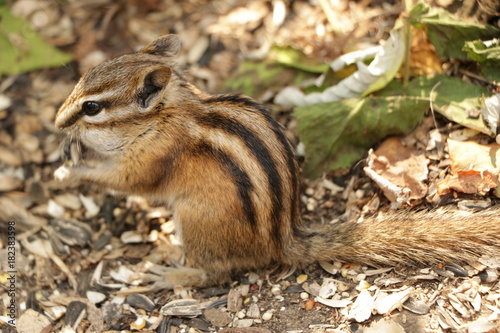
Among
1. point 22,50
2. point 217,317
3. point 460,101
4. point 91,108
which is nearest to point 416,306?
point 217,317

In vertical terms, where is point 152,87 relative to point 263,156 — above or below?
above

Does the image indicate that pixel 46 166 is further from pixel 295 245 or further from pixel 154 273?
pixel 295 245

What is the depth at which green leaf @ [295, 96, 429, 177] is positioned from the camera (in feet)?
14.4

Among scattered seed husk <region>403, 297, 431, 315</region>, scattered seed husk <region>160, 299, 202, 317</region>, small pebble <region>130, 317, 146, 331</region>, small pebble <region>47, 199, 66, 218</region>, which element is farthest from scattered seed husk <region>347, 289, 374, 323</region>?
small pebble <region>47, 199, 66, 218</region>

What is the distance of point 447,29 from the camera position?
4262 millimetres

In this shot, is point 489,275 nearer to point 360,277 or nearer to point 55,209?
point 360,277

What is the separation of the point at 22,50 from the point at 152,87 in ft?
7.85

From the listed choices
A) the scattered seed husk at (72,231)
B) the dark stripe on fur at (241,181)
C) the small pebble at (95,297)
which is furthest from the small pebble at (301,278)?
the scattered seed husk at (72,231)

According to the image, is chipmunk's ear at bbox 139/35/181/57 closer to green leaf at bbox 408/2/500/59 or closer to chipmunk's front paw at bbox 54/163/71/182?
chipmunk's front paw at bbox 54/163/71/182

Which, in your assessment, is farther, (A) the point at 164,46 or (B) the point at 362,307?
(A) the point at 164,46

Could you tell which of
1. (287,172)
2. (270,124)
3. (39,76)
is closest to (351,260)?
(287,172)

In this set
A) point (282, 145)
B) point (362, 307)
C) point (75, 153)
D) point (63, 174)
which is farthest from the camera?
point (75, 153)

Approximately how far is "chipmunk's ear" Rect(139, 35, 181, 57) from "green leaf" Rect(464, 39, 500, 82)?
2330mm

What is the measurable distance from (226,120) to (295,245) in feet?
3.49
